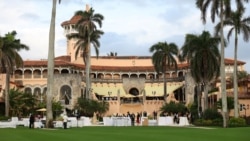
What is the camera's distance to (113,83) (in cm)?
10581

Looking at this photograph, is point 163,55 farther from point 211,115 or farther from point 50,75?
point 50,75

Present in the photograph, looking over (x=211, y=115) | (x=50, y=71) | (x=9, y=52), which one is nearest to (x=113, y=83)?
(x=9, y=52)

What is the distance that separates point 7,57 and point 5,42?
2.15m

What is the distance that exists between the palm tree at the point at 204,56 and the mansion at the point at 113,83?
3008cm

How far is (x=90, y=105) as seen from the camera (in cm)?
7750

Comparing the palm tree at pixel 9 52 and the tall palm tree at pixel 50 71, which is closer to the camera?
the tall palm tree at pixel 50 71

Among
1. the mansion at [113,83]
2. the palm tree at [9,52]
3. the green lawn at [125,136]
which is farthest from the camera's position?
the mansion at [113,83]

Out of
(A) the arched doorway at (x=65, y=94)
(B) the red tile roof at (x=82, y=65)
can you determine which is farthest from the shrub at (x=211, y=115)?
(B) the red tile roof at (x=82, y=65)

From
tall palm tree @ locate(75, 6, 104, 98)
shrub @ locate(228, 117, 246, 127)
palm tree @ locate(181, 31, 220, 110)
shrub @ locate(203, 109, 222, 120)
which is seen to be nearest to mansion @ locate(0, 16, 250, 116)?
tall palm tree @ locate(75, 6, 104, 98)

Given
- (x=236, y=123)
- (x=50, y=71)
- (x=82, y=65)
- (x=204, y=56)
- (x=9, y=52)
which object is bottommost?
(x=236, y=123)

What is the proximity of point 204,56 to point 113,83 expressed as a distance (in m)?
45.9

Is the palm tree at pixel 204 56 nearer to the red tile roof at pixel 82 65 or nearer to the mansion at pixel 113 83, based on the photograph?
the mansion at pixel 113 83

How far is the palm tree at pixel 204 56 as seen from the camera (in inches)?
2440

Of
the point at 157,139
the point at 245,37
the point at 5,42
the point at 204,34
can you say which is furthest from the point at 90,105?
the point at 157,139
